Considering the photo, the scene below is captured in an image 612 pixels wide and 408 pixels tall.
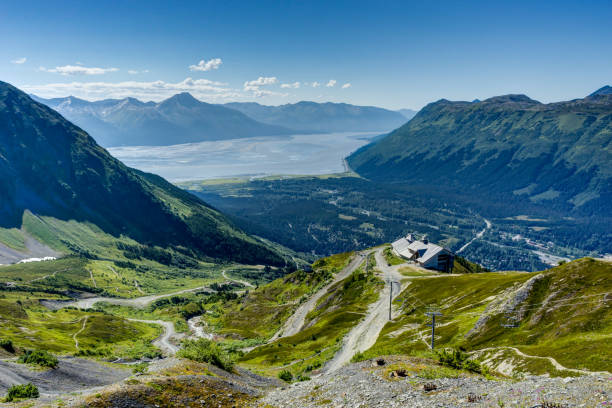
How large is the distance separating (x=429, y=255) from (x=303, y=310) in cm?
4824

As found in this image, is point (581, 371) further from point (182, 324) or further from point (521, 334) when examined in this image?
point (182, 324)

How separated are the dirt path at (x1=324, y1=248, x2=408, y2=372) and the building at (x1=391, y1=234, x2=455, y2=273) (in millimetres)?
13995

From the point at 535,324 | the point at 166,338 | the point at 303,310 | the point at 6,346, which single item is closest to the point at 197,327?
the point at 166,338

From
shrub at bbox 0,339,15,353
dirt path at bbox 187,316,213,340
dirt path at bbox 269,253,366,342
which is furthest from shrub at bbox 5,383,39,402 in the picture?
dirt path at bbox 187,316,213,340

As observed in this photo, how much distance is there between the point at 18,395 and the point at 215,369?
17.1 m

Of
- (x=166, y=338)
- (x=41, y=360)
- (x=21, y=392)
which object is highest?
(x=21, y=392)

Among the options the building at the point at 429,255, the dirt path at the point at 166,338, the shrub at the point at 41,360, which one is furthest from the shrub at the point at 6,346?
the building at the point at 429,255

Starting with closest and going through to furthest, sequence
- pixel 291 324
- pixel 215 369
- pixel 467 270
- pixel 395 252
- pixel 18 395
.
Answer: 1. pixel 18 395
2. pixel 215 369
3. pixel 291 324
4. pixel 467 270
5. pixel 395 252

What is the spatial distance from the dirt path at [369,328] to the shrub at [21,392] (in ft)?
125

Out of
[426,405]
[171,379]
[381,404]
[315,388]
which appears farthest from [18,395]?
[426,405]

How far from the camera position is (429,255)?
131 metres

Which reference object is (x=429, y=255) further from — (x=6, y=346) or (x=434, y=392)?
(x=6, y=346)

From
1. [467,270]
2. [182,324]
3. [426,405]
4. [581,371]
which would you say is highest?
[426,405]

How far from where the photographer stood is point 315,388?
3494 centimetres
